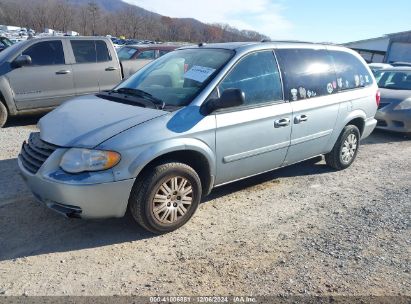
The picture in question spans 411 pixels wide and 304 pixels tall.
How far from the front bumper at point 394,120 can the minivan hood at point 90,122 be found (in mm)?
6340

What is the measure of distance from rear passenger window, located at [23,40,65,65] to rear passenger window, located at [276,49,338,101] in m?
5.06

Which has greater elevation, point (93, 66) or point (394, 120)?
point (93, 66)

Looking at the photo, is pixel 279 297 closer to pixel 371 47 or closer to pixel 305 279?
pixel 305 279

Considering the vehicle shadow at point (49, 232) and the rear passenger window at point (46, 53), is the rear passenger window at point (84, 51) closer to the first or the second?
the rear passenger window at point (46, 53)

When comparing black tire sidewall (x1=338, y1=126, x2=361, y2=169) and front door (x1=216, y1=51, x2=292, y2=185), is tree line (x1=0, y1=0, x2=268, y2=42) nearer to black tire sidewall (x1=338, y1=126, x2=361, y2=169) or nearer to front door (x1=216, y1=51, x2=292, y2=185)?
black tire sidewall (x1=338, y1=126, x2=361, y2=169)

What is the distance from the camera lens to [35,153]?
3580mm

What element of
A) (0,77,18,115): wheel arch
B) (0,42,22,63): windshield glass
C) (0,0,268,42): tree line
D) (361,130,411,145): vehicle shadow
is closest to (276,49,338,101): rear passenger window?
(361,130,411,145): vehicle shadow

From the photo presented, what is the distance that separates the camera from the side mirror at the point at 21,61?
721 centimetres

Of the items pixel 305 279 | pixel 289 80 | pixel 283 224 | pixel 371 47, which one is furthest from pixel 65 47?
pixel 371 47

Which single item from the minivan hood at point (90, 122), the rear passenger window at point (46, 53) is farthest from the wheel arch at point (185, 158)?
the rear passenger window at point (46, 53)

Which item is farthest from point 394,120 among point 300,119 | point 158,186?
point 158,186

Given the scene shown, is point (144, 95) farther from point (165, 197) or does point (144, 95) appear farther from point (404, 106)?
point (404, 106)

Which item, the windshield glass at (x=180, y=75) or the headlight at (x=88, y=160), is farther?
the windshield glass at (x=180, y=75)

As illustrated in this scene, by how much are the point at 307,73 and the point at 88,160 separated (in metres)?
2.94
